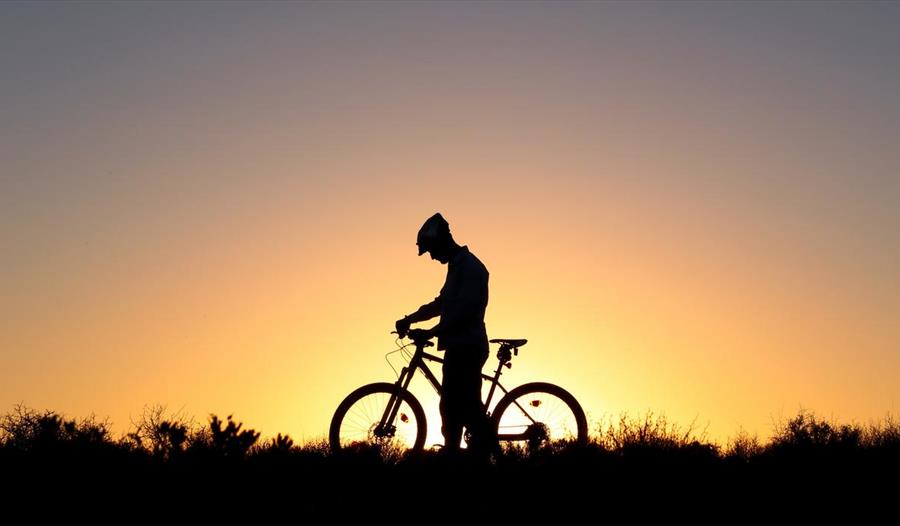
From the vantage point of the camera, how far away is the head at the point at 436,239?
1052 centimetres

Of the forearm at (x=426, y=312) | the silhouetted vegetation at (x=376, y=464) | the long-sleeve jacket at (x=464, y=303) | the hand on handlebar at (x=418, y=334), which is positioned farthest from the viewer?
the forearm at (x=426, y=312)

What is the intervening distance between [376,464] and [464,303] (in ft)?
6.50

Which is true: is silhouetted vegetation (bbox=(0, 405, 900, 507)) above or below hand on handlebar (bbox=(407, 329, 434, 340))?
below

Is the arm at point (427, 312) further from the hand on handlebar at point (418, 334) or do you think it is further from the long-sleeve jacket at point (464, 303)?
the long-sleeve jacket at point (464, 303)

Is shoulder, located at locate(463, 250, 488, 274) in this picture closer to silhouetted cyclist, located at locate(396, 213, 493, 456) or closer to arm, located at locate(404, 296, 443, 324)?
silhouetted cyclist, located at locate(396, 213, 493, 456)

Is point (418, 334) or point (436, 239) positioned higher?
point (436, 239)

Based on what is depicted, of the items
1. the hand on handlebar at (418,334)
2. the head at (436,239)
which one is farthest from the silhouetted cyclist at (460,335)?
the hand on handlebar at (418,334)

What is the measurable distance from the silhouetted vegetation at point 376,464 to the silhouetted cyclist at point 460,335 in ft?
1.48

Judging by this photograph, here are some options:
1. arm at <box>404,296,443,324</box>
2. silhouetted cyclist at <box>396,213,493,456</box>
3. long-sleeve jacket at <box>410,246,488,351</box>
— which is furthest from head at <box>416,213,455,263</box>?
arm at <box>404,296,443,324</box>

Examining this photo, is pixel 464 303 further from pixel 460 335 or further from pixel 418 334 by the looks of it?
pixel 418 334

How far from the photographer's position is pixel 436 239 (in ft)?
34.5

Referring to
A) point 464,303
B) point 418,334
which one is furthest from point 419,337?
point 464,303

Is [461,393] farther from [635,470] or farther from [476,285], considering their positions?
[635,470]

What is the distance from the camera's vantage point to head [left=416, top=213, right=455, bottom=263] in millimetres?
10523
